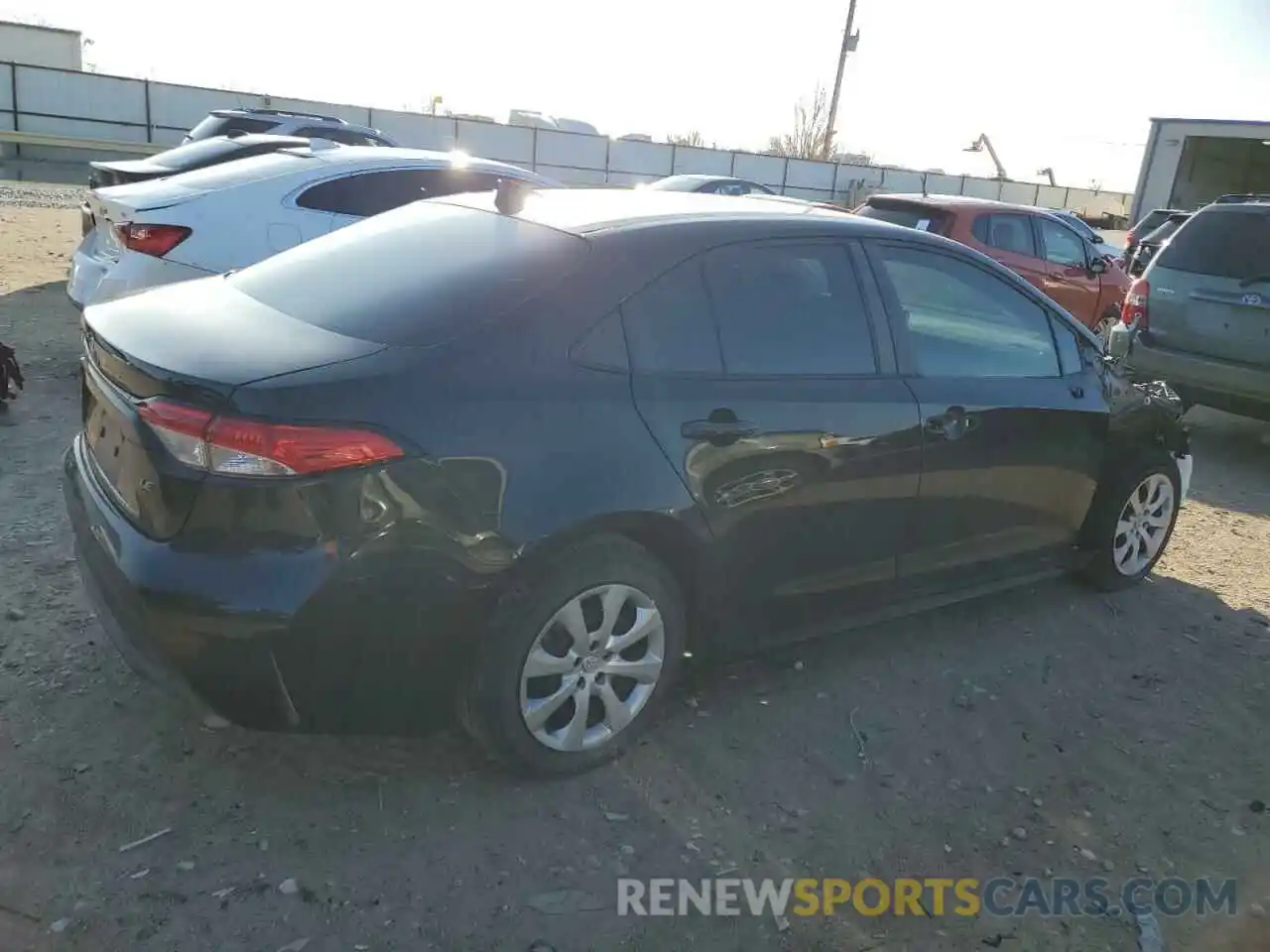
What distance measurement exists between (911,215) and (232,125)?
8684 mm

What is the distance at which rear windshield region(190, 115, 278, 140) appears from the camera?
42.2 feet

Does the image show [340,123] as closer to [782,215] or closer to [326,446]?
[782,215]

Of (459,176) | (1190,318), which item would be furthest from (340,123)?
(1190,318)

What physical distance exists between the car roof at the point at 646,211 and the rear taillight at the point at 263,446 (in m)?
1.03

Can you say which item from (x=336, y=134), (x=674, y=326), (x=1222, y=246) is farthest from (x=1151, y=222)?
(x=674, y=326)

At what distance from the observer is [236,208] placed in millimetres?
6102

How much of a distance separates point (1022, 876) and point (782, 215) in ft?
7.28

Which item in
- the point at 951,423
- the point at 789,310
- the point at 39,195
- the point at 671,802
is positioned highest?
the point at 789,310

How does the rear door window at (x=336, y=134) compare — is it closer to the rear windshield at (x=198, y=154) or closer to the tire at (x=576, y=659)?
the rear windshield at (x=198, y=154)

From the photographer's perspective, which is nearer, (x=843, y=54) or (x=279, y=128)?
(x=279, y=128)

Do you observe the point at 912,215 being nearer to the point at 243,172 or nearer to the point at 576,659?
the point at 243,172

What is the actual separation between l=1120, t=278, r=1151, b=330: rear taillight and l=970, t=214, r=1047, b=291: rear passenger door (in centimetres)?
183

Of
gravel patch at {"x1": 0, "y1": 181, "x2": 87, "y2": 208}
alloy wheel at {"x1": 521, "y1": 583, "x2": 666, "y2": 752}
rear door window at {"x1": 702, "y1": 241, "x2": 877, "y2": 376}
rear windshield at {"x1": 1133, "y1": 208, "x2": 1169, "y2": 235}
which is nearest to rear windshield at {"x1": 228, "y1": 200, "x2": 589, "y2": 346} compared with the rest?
rear door window at {"x1": 702, "y1": 241, "x2": 877, "y2": 376}

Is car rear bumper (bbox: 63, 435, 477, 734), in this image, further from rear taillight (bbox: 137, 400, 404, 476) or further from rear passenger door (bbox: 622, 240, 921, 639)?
rear passenger door (bbox: 622, 240, 921, 639)
